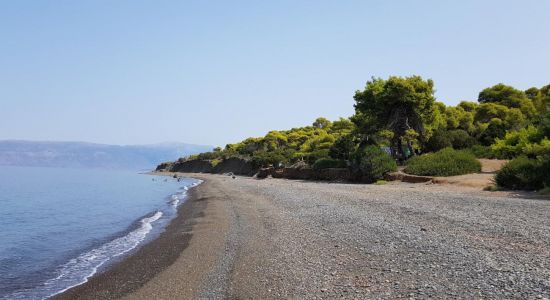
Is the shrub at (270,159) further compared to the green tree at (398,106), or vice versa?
the shrub at (270,159)

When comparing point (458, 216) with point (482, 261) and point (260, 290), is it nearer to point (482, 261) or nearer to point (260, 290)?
point (482, 261)

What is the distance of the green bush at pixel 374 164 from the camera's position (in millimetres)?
29203

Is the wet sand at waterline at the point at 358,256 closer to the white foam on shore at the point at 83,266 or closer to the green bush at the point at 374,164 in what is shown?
the white foam on shore at the point at 83,266

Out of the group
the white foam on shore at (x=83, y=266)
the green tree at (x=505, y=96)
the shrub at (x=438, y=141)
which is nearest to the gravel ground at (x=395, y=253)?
the white foam on shore at (x=83, y=266)

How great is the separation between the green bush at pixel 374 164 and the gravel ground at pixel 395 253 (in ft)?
41.9

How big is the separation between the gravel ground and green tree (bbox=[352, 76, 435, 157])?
58.9 feet

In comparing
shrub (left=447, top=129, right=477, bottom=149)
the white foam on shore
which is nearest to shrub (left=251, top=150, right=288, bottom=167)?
shrub (left=447, top=129, right=477, bottom=149)

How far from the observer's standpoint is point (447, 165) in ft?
85.7

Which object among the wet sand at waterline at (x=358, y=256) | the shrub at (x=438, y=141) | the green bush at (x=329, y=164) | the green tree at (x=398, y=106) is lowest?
the wet sand at waterline at (x=358, y=256)

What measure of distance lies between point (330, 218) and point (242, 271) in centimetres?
610

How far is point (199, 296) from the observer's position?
25.9 ft

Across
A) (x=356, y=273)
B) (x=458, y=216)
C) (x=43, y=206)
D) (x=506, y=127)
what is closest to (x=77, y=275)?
(x=356, y=273)

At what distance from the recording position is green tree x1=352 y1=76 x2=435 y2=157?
33.0 meters

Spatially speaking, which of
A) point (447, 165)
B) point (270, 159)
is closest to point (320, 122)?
point (270, 159)
